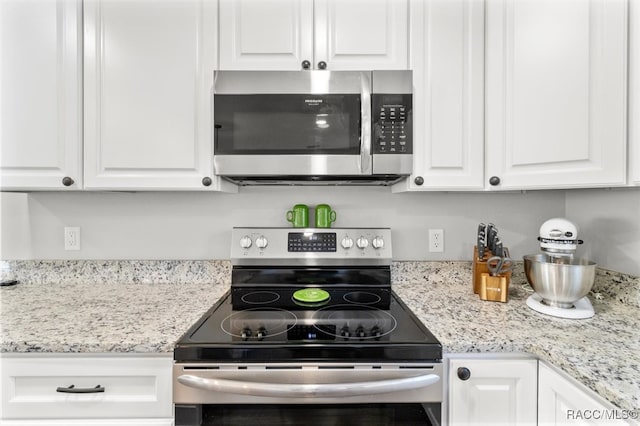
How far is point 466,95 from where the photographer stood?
126 centimetres

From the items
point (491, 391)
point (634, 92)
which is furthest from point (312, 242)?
point (634, 92)

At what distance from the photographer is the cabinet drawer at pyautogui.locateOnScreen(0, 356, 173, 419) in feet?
2.98

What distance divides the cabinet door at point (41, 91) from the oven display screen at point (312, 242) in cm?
95

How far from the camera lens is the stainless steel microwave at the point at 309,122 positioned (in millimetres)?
1217

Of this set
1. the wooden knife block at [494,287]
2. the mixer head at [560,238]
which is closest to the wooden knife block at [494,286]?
the wooden knife block at [494,287]

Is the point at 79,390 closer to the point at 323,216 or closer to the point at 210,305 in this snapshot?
the point at 210,305

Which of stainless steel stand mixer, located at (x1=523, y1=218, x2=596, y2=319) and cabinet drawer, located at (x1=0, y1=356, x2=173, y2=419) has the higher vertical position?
stainless steel stand mixer, located at (x1=523, y1=218, x2=596, y2=319)

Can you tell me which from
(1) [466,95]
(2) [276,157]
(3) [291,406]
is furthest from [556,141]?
(3) [291,406]

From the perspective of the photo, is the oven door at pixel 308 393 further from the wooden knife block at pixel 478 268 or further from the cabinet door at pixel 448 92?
the cabinet door at pixel 448 92

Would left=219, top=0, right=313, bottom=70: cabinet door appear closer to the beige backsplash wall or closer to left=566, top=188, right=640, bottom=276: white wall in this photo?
the beige backsplash wall

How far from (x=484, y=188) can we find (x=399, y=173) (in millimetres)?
369

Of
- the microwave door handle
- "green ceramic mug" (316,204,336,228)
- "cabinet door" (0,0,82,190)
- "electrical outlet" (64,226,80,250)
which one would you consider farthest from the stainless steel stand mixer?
"electrical outlet" (64,226,80,250)

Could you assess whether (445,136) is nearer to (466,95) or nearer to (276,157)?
(466,95)

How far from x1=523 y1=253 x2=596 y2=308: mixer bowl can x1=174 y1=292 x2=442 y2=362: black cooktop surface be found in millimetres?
502
